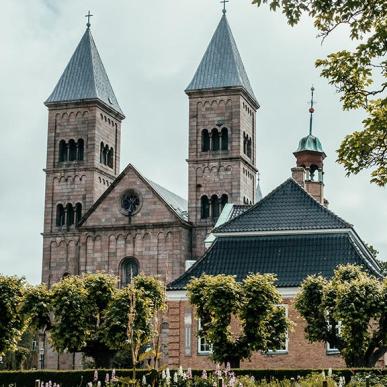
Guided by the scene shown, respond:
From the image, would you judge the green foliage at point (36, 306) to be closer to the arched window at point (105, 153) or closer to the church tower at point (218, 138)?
the church tower at point (218, 138)

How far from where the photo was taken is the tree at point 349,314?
37.3 m

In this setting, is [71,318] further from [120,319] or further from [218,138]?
[218,138]

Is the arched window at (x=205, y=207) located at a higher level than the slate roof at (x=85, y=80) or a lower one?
lower

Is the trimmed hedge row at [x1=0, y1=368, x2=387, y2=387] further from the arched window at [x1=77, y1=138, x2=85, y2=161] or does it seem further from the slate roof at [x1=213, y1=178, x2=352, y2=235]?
the arched window at [x1=77, y1=138, x2=85, y2=161]

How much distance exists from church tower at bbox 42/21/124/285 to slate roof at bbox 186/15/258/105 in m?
9.21

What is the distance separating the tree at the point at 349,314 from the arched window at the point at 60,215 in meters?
43.1

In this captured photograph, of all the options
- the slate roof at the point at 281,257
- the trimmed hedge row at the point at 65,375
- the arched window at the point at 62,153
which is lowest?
the trimmed hedge row at the point at 65,375

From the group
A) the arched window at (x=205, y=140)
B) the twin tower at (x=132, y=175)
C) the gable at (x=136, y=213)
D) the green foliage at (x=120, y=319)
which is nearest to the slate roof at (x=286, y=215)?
the green foliage at (x=120, y=319)

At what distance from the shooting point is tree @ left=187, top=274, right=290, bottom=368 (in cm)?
3891

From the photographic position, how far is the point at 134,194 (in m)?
74.5

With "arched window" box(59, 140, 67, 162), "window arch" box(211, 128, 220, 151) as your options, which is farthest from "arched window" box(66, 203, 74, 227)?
"window arch" box(211, 128, 220, 151)

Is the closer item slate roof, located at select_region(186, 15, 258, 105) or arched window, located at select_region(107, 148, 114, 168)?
slate roof, located at select_region(186, 15, 258, 105)

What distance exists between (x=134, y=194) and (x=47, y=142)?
1216cm

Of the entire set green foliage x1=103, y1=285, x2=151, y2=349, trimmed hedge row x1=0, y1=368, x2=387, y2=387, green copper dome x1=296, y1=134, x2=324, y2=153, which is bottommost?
trimmed hedge row x1=0, y1=368, x2=387, y2=387
